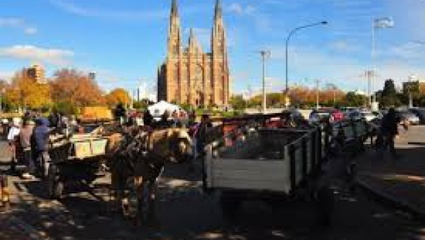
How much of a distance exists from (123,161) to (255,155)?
2.42m

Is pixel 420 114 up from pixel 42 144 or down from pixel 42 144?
down

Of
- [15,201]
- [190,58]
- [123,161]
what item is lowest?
[15,201]

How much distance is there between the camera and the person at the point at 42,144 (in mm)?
17078

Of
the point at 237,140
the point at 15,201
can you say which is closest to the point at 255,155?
the point at 237,140

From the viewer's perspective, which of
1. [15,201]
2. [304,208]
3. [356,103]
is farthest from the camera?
[356,103]

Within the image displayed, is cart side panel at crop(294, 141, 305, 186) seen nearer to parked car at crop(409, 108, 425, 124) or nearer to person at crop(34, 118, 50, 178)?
person at crop(34, 118, 50, 178)

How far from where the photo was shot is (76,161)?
15.0 m

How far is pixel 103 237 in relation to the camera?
1098 centimetres

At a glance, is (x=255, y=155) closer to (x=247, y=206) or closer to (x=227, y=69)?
(x=247, y=206)

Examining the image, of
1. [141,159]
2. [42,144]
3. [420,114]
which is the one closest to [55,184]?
[42,144]

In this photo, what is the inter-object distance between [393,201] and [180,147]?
5.42m

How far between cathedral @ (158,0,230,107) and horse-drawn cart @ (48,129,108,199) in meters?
166

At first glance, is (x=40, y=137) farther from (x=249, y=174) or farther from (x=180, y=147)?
(x=249, y=174)

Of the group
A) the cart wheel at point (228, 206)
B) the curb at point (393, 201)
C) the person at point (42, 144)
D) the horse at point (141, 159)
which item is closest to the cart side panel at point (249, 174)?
the horse at point (141, 159)
